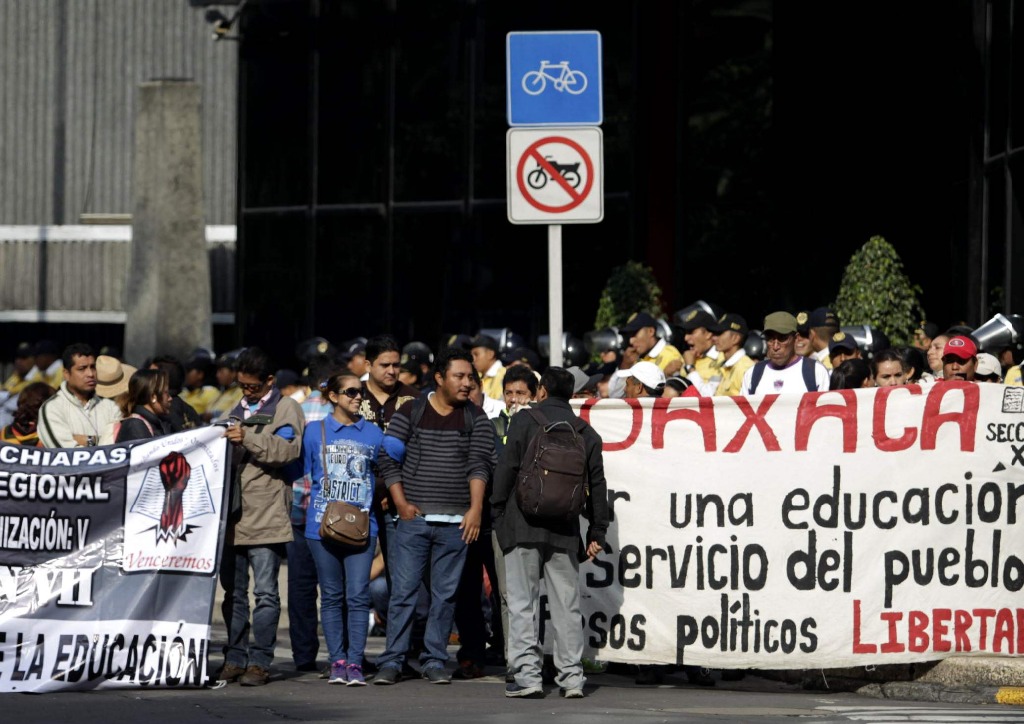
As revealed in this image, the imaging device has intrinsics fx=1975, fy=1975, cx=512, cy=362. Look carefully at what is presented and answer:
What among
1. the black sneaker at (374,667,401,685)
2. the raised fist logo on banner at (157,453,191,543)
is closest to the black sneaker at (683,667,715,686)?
the black sneaker at (374,667,401,685)

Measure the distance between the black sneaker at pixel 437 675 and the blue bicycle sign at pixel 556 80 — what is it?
318 centimetres

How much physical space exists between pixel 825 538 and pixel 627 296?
987 cm

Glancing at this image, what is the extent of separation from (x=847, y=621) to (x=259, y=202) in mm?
17091

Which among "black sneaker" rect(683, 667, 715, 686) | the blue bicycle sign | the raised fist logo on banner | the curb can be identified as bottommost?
"black sneaker" rect(683, 667, 715, 686)

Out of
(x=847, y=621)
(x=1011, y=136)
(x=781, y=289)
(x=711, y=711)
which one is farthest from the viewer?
(x=781, y=289)

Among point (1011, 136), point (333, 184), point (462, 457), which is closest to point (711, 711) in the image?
point (462, 457)

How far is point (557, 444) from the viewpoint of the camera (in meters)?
10.5

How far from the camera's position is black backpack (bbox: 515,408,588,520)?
10359mm

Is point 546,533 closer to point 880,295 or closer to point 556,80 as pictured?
point 556,80

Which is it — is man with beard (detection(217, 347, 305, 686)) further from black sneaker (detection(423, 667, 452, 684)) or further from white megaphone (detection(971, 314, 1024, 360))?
white megaphone (detection(971, 314, 1024, 360))

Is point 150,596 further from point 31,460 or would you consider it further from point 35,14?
point 35,14

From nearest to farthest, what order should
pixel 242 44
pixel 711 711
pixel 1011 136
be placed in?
pixel 711 711
pixel 1011 136
pixel 242 44

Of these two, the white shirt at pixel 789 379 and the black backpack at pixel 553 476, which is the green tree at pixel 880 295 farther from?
the black backpack at pixel 553 476

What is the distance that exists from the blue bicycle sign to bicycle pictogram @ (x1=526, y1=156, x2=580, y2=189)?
242 mm
